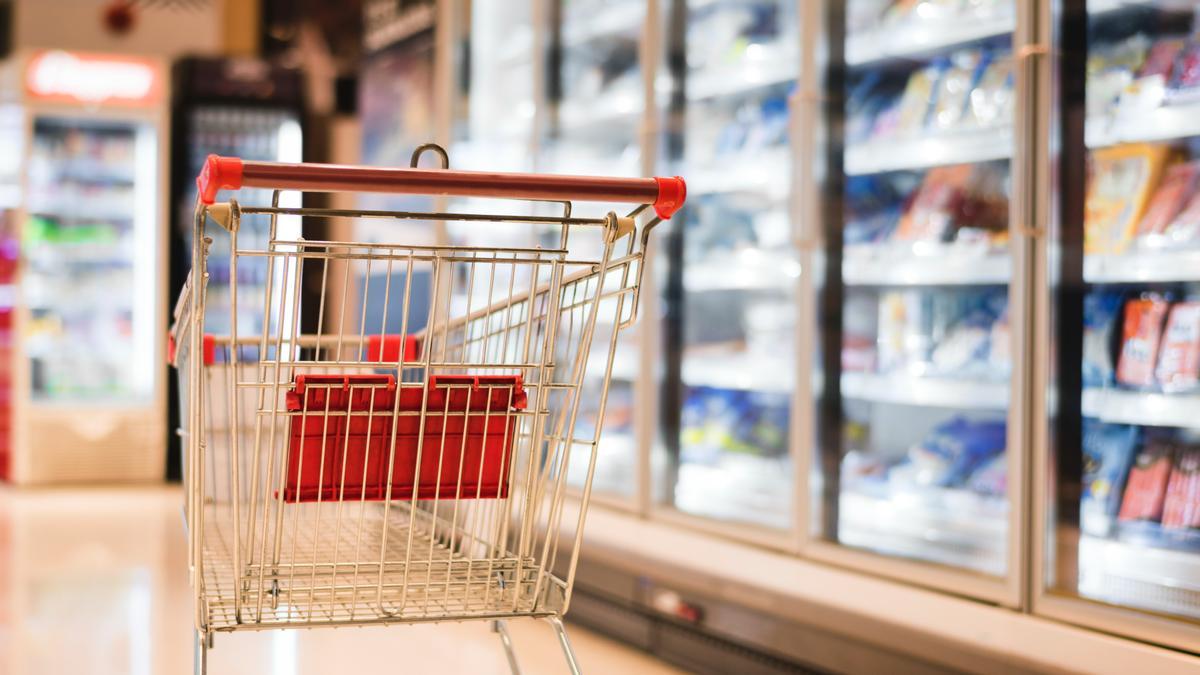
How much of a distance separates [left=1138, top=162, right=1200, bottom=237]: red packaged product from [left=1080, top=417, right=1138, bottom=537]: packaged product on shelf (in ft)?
1.48

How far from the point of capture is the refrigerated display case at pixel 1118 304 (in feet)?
8.32

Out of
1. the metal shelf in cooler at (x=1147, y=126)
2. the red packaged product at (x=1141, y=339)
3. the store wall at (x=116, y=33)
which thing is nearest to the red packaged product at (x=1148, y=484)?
the red packaged product at (x=1141, y=339)

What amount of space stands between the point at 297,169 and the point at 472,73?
12.6 feet

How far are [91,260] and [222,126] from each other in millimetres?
1067

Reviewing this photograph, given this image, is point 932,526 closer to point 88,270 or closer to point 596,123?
point 596,123

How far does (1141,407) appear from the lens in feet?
8.39

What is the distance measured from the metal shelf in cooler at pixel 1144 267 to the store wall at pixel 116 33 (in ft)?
19.9

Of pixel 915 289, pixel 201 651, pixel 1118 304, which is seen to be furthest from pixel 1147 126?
pixel 201 651

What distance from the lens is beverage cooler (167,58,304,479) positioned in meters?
6.76

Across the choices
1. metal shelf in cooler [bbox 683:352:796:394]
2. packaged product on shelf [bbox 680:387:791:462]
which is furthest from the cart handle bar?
packaged product on shelf [bbox 680:387:791:462]

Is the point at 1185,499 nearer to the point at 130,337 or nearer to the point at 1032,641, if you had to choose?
the point at 1032,641

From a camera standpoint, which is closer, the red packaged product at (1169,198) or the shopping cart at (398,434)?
the shopping cart at (398,434)

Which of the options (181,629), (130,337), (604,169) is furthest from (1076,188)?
(130,337)

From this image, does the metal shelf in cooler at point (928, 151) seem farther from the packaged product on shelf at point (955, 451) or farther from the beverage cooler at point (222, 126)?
the beverage cooler at point (222, 126)
